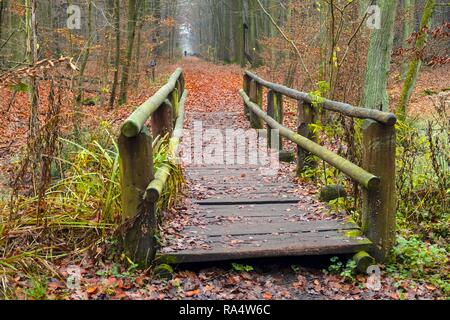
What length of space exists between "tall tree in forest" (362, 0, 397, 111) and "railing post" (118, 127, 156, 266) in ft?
21.6

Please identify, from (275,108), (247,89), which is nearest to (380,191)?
(275,108)

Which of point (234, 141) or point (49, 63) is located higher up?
point (49, 63)

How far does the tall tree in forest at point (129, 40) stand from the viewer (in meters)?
16.3

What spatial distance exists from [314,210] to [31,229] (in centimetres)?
304

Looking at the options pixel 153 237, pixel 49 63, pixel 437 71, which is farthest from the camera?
pixel 437 71

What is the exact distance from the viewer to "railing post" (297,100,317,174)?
22.1 ft

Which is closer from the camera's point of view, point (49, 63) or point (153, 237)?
point (49, 63)

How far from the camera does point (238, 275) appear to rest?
4.52m

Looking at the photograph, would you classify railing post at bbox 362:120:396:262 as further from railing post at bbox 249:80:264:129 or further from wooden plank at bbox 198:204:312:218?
railing post at bbox 249:80:264:129

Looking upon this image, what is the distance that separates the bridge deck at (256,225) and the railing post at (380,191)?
15cm

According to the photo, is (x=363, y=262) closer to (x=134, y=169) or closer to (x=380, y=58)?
(x=134, y=169)

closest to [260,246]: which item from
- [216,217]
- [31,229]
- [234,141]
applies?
[216,217]
